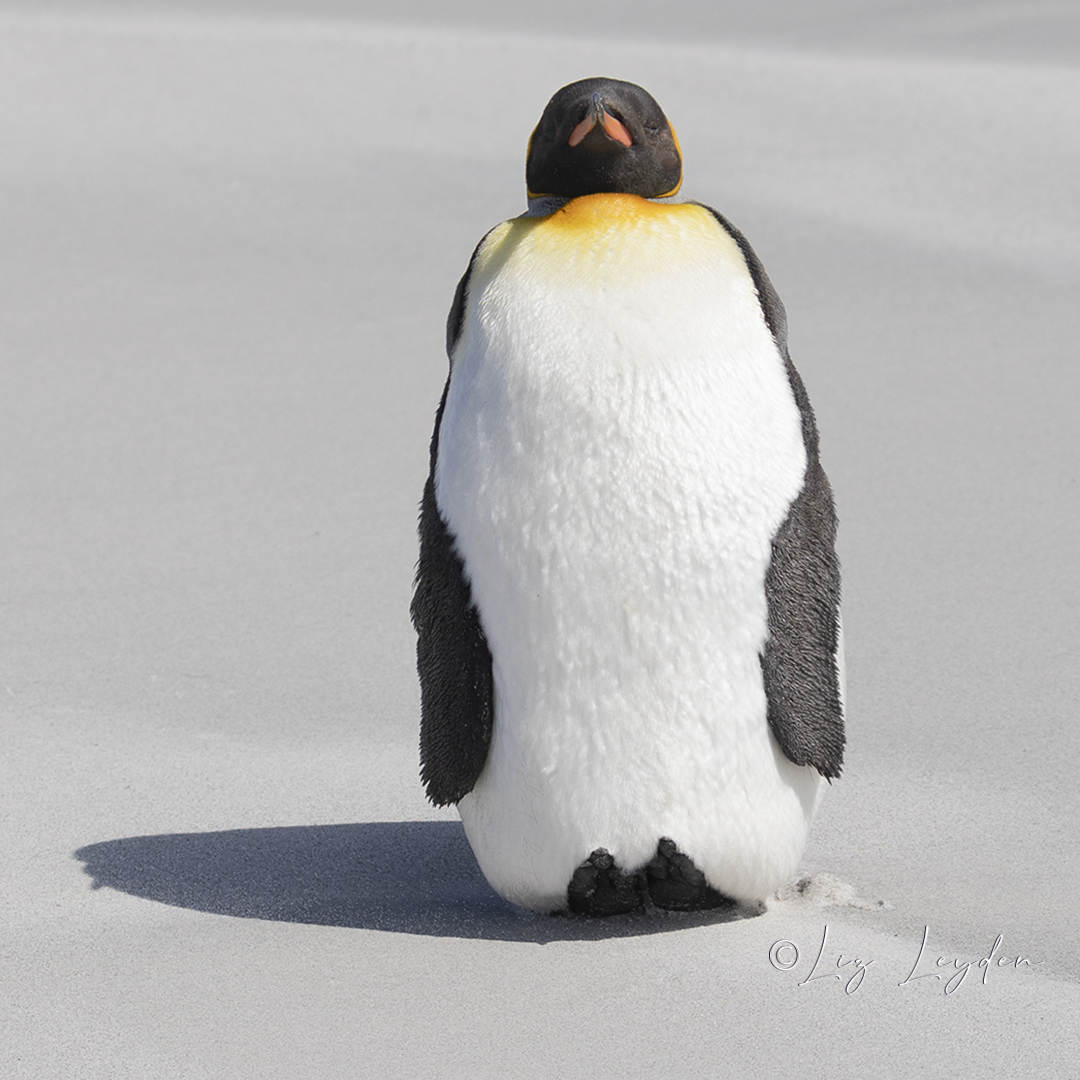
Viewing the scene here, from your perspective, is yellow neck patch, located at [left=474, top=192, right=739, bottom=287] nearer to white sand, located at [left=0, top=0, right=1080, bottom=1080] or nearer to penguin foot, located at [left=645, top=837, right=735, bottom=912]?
penguin foot, located at [left=645, top=837, right=735, bottom=912]

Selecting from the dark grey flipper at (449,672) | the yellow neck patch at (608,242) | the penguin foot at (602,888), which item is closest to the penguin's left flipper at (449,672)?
the dark grey flipper at (449,672)

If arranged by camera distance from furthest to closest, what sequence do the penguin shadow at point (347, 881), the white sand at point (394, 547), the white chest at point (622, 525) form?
the penguin shadow at point (347, 881) < the white chest at point (622, 525) < the white sand at point (394, 547)

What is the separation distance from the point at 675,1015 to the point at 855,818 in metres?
1.07

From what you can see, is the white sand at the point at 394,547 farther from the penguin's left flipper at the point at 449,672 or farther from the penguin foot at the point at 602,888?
the penguin's left flipper at the point at 449,672

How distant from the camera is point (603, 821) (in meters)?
2.79

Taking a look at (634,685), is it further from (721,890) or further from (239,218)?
(239,218)

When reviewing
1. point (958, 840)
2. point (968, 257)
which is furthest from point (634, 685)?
point (968, 257)

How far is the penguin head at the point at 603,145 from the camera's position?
2840 mm

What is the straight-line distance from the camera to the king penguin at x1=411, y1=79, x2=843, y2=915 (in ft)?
9.02
